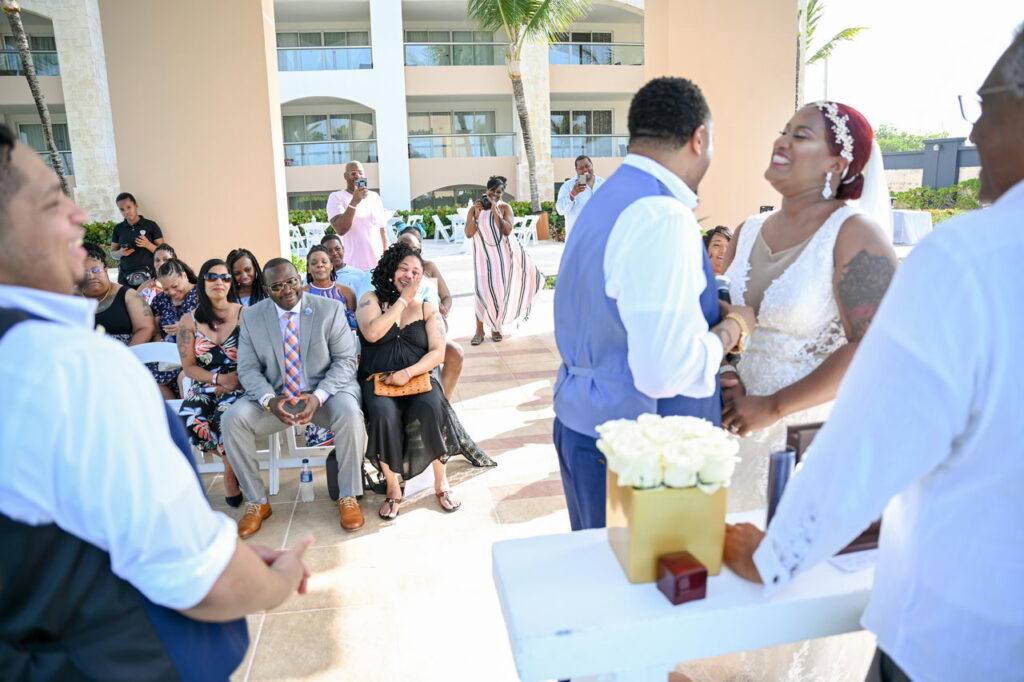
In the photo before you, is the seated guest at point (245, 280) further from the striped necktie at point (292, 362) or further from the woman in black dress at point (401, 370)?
the woman in black dress at point (401, 370)

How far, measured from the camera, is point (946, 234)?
2.90 ft

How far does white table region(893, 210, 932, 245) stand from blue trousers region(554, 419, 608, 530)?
12.9m

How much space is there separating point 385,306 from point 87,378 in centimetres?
321

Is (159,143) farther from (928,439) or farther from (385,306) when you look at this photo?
(928,439)

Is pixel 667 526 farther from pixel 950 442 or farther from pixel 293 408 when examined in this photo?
pixel 293 408

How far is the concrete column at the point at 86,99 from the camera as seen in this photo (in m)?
18.0

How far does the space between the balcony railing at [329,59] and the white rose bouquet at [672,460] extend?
22591 mm

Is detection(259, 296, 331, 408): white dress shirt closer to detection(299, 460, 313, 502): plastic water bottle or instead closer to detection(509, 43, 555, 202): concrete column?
detection(299, 460, 313, 502): plastic water bottle

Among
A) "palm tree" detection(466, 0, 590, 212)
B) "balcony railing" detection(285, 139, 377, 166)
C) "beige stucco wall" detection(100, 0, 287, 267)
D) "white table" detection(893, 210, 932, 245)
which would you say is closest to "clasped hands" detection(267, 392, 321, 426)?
"beige stucco wall" detection(100, 0, 287, 267)

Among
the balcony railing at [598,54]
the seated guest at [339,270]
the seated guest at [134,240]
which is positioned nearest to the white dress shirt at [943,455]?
the seated guest at [339,270]

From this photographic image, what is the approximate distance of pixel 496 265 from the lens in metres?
7.43

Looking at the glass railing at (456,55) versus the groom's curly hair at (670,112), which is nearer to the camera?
the groom's curly hair at (670,112)

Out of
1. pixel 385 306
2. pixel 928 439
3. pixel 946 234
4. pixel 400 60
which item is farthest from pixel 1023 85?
pixel 400 60

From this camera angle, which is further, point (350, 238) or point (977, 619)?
point (350, 238)
